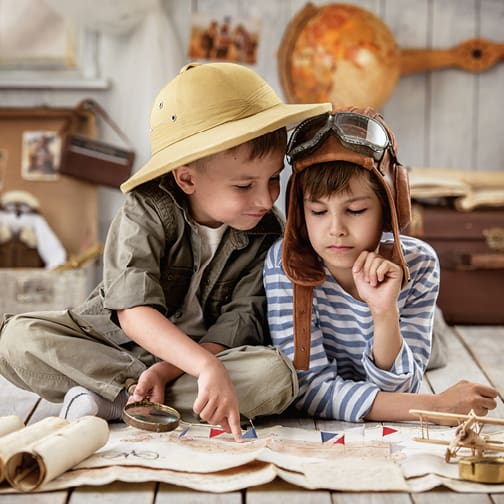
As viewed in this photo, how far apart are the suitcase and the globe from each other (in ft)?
1.56

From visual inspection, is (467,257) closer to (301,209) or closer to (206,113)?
(301,209)

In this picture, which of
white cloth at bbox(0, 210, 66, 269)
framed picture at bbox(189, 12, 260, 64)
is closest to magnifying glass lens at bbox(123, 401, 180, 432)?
white cloth at bbox(0, 210, 66, 269)

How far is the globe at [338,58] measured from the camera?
2818 mm

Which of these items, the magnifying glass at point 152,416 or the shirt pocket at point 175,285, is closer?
the magnifying glass at point 152,416

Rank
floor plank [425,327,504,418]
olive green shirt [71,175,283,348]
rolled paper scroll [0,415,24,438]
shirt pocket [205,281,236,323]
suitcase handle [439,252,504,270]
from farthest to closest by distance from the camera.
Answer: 1. suitcase handle [439,252,504,270]
2. floor plank [425,327,504,418]
3. shirt pocket [205,281,236,323]
4. olive green shirt [71,175,283,348]
5. rolled paper scroll [0,415,24,438]

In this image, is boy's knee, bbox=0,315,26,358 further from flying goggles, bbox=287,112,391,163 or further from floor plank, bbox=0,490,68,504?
flying goggles, bbox=287,112,391,163

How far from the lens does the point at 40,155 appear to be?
2.90 metres

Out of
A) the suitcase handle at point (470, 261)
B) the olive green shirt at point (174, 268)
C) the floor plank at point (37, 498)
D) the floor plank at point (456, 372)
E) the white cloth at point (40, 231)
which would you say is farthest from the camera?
the white cloth at point (40, 231)

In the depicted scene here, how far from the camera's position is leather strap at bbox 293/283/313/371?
1.56 meters

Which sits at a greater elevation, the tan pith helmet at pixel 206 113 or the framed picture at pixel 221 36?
the framed picture at pixel 221 36

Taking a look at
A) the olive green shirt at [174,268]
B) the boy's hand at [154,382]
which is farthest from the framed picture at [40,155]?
the boy's hand at [154,382]

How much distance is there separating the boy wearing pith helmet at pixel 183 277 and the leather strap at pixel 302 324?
2.5 inches

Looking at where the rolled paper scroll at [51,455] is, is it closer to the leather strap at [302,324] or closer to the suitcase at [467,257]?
the leather strap at [302,324]

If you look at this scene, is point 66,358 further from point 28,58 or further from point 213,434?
point 28,58
